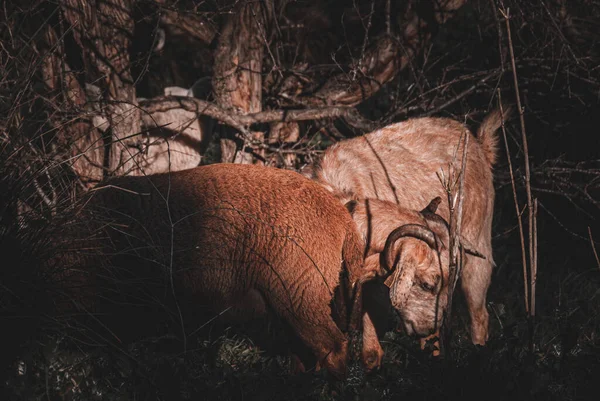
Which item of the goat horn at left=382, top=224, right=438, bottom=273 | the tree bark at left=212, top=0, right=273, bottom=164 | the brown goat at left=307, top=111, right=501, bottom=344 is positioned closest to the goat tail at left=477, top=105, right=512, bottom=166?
the brown goat at left=307, top=111, right=501, bottom=344

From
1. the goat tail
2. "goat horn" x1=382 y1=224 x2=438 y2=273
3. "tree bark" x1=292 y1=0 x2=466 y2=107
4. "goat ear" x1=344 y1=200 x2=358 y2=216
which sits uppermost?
"tree bark" x1=292 y1=0 x2=466 y2=107

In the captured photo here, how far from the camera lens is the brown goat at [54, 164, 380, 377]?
359cm

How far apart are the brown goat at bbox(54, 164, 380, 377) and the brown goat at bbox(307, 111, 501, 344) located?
566mm

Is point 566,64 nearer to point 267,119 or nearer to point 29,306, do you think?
point 267,119

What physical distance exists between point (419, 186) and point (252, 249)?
2080 millimetres

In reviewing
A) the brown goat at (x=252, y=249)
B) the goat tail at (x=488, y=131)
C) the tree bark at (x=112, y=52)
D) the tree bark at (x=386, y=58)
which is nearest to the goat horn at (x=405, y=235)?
the brown goat at (x=252, y=249)

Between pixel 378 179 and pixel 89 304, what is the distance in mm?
2590

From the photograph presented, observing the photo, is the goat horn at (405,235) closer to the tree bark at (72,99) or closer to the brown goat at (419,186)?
the brown goat at (419,186)

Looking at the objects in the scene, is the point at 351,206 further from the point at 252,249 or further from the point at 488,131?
the point at 488,131

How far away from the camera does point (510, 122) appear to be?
6703 mm

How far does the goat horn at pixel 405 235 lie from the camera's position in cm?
387

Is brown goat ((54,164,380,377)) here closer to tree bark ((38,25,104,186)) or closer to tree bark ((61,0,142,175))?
tree bark ((38,25,104,186))

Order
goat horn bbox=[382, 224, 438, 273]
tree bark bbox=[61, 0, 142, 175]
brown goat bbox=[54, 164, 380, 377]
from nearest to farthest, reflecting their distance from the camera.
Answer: brown goat bbox=[54, 164, 380, 377], goat horn bbox=[382, 224, 438, 273], tree bark bbox=[61, 0, 142, 175]

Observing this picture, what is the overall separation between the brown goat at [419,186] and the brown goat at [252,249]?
1.86 feet
